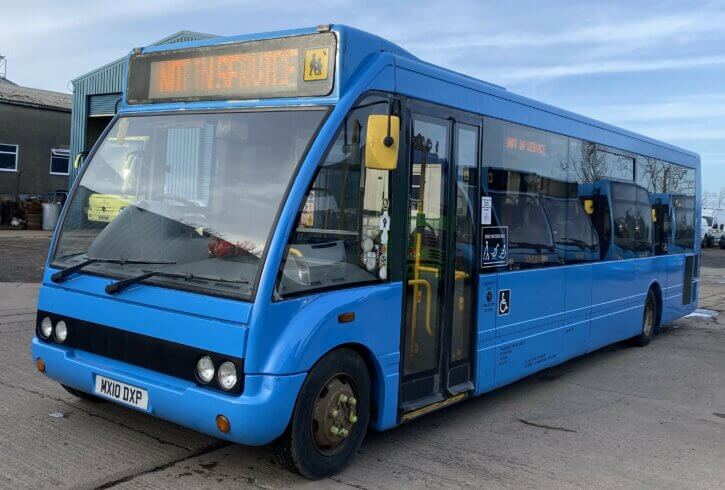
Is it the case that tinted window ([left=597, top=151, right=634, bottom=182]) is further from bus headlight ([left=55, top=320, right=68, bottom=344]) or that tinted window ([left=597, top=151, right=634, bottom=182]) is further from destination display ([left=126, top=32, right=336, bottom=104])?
bus headlight ([left=55, top=320, right=68, bottom=344])

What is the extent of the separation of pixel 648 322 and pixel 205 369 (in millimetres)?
7511

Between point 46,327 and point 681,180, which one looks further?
point 681,180

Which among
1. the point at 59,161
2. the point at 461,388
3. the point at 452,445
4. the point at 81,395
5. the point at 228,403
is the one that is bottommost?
the point at 452,445

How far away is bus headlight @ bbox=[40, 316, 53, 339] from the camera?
15.7 feet

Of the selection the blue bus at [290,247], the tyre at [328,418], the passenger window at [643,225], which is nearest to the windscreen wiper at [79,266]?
the blue bus at [290,247]

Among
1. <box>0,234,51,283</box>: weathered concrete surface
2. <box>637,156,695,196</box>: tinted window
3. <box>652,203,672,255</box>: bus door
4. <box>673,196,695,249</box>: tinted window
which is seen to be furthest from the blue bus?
<box>0,234,51,283</box>: weathered concrete surface

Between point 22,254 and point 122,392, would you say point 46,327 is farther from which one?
point 22,254

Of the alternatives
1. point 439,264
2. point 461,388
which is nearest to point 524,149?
point 439,264

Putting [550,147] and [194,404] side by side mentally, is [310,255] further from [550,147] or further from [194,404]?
[550,147]

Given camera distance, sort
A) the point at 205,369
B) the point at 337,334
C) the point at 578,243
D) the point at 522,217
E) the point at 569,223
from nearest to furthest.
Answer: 1. the point at 205,369
2. the point at 337,334
3. the point at 522,217
4. the point at 569,223
5. the point at 578,243

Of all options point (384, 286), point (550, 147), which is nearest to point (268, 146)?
point (384, 286)

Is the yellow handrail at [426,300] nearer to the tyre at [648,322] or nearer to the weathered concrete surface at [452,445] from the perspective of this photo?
the weathered concrete surface at [452,445]

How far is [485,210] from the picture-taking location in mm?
5789

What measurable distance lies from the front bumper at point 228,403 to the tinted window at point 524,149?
2.86 metres
